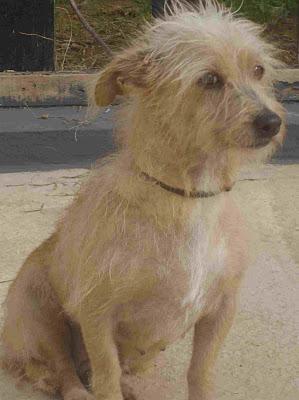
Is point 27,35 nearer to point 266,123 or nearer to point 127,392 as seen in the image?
point 127,392

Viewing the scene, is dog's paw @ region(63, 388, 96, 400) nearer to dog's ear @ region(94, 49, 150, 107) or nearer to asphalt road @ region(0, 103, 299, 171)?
dog's ear @ region(94, 49, 150, 107)

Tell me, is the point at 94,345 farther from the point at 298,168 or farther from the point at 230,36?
the point at 298,168

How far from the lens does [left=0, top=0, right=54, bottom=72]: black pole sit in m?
6.56

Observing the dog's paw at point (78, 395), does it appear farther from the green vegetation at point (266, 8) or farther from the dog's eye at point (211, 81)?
the green vegetation at point (266, 8)

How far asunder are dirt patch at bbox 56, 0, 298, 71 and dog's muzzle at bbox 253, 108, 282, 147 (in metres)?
4.44

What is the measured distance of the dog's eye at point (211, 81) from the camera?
2.72 meters

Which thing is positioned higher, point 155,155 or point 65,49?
point 155,155

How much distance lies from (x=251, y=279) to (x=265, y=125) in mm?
1913

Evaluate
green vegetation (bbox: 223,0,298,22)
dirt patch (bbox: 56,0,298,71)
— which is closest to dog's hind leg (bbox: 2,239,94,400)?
dirt patch (bbox: 56,0,298,71)

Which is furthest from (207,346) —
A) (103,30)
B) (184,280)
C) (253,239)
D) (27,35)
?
(103,30)

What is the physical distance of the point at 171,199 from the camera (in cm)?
290

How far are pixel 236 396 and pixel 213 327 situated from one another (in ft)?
1.59

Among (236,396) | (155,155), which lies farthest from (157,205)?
(236,396)

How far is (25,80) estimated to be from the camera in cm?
611
